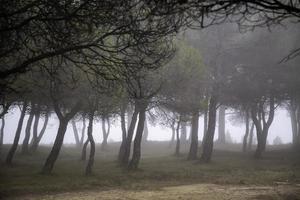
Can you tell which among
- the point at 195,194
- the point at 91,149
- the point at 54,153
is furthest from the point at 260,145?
the point at 195,194

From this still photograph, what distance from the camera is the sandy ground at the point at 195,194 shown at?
13.3 meters

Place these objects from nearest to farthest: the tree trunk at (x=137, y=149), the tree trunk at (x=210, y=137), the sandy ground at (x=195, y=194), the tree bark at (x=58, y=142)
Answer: the sandy ground at (x=195, y=194) < the tree bark at (x=58, y=142) < the tree trunk at (x=137, y=149) < the tree trunk at (x=210, y=137)

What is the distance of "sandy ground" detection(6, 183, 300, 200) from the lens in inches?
523

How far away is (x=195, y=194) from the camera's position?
14.0m

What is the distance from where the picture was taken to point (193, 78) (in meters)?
25.5

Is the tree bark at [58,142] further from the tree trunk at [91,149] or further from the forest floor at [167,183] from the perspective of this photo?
the tree trunk at [91,149]

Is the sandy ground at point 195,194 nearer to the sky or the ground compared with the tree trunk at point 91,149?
nearer to the ground

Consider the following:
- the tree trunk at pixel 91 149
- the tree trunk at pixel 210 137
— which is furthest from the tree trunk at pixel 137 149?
the tree trunk at pixel 210 137

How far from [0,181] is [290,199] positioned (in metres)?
12.9

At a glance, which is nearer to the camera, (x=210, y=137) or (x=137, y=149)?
(x=137, y=149)

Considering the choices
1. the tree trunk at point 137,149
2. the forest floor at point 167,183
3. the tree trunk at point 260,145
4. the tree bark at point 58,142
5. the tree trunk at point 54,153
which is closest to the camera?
the forest floor at point 167,183

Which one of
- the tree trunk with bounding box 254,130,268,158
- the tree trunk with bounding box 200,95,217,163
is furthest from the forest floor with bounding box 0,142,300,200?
the tree trunk with bounding box 254,130,268,158

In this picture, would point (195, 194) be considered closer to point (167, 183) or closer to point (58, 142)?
point (167, 183)

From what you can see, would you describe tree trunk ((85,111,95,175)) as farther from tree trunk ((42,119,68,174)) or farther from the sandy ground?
the sandy ground
